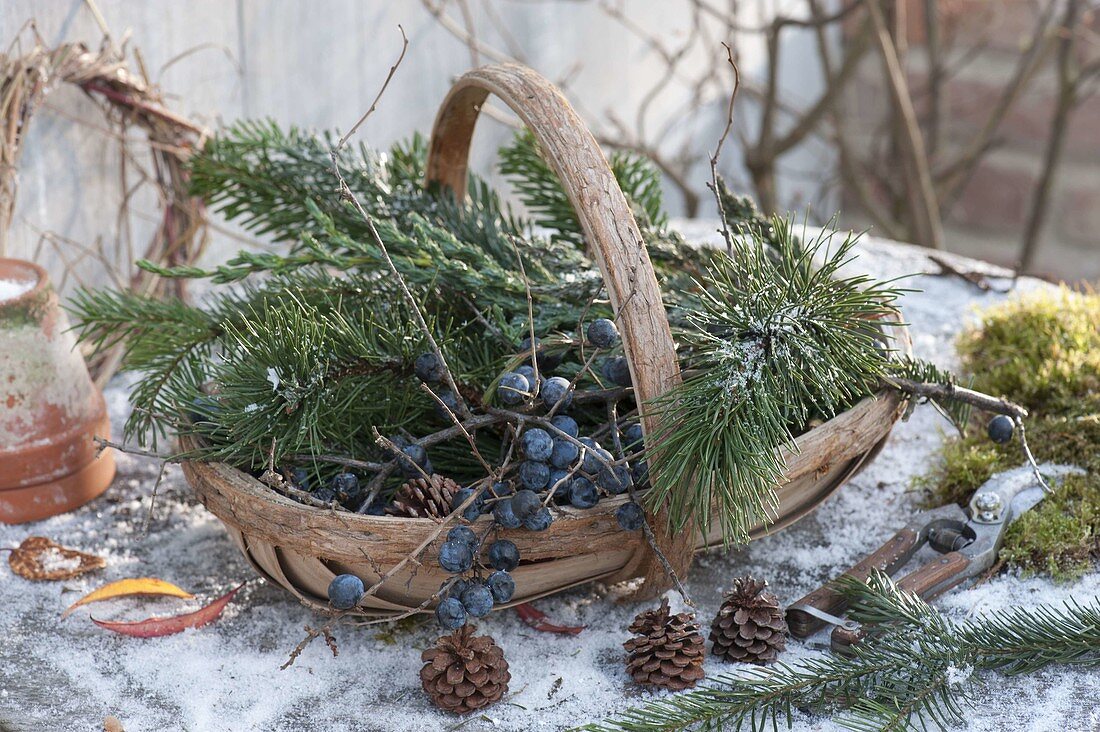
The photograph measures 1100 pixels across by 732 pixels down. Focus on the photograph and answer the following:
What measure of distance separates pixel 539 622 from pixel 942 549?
0.30 metres

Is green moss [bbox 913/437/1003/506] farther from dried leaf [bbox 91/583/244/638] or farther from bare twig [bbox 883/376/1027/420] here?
dried leaf [bbox 91/583/244/638]

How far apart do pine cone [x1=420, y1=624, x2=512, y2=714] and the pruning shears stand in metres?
0.20

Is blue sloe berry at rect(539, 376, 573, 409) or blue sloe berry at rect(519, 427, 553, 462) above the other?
blue sloe berry at rect(539, 376, 573, 409)

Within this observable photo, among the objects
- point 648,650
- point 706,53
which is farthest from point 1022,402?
point 706,53

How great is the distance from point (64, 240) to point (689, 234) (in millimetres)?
749

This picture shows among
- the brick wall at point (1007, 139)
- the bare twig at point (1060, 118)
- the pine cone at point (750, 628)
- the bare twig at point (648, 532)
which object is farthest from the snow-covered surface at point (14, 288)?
the brick wall at point (1007, 139)

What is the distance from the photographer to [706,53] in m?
2.60

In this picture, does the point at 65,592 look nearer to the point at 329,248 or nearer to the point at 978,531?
the point at 329,248

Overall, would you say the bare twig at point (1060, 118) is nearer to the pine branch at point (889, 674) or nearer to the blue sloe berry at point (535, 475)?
the pine branch at point (889, 674)

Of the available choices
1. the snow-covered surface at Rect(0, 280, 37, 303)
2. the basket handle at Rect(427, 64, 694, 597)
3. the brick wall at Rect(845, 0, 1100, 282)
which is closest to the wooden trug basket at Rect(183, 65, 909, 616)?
the basket handle at Rect(427, 64, 694, 597)

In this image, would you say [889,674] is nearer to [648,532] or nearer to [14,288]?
[648,532]

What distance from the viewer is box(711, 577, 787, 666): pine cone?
68cm

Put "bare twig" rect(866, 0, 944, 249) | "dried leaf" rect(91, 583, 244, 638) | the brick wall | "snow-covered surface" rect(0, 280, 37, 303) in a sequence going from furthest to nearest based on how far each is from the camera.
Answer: the brick wall
"bare twig" rect(866, 0, 944, 249)
"snow-covered surface" rect(0, 280, 37, 303)
"dried leaf" rect(91, 583, 244, 638)

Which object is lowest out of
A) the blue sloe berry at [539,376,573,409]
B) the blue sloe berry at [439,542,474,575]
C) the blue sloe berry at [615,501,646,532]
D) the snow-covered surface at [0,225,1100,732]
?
the snow-covered surface at [0,225,1100,732]
